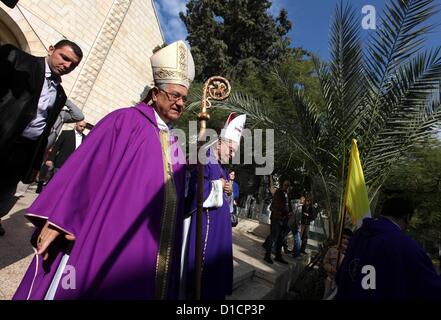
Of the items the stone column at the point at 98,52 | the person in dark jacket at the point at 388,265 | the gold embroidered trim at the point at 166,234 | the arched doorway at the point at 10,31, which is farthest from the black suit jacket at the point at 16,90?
the stone column at the point at 98,52

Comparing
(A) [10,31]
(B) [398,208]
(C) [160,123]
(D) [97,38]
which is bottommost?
(B) [398,208]

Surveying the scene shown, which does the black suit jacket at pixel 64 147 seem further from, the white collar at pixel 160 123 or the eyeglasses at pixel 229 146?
the white collar at pixel 160 123

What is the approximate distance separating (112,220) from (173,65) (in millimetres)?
1327

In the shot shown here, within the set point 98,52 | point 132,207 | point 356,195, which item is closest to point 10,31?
point 98,52

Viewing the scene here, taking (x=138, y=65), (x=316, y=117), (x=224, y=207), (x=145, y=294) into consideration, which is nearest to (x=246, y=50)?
(x=138, y=65)

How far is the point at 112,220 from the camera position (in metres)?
1.70

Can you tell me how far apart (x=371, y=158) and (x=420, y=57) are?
5.36 ft

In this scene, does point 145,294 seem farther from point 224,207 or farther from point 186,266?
point 224,207

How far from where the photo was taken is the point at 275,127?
5.61m

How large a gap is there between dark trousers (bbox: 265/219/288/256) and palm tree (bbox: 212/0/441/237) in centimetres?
153

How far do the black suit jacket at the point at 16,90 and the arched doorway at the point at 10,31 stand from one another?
26.8 feet

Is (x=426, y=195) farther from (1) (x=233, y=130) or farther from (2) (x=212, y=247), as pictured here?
(2) (x=212, y=247)

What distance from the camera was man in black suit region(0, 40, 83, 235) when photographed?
7.18ft
